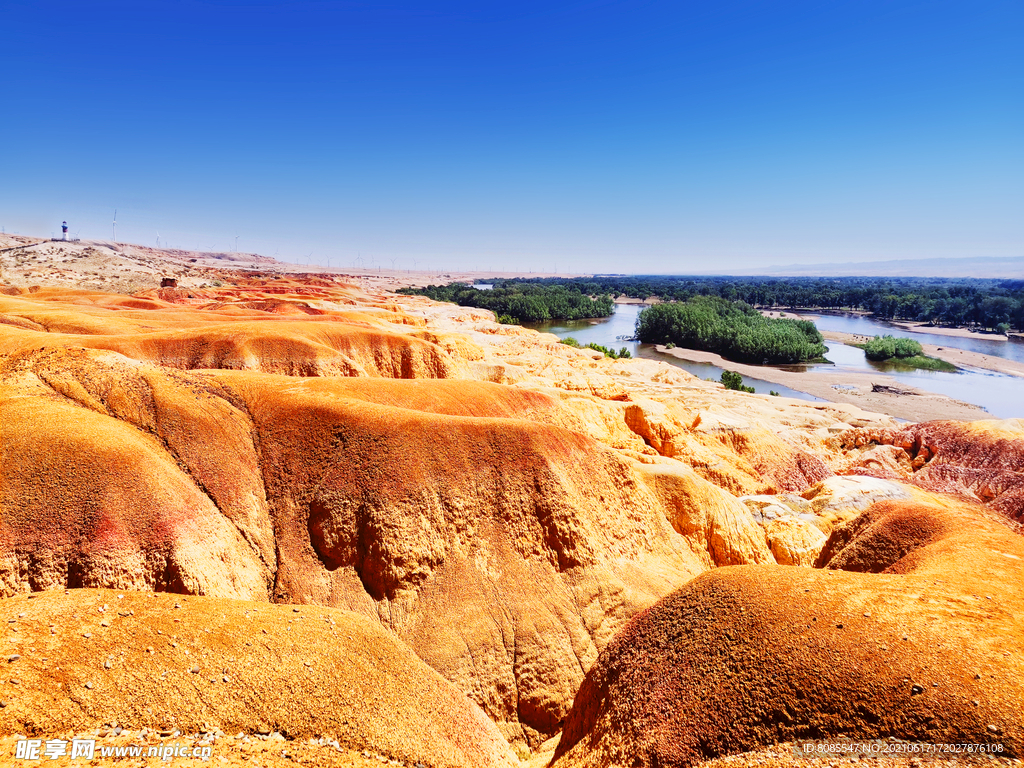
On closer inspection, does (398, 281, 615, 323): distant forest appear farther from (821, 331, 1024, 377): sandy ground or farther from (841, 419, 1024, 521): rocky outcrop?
(841, 419, 1024, 521): rocky outcrop

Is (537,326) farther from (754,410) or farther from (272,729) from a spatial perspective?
(272,729)

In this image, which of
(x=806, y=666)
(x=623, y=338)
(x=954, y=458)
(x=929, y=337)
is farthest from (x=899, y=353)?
(x=806, y=666)

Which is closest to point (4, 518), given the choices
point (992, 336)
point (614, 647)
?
point (614, 647)

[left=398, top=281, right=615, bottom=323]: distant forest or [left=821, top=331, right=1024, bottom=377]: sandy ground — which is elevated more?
[left=398, top=281, right=615, bottom=323]: distant forest

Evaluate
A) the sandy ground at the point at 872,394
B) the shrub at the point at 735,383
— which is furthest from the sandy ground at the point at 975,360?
the shrub at the point at 735,383

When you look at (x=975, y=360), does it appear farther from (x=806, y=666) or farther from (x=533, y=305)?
(x=806, y=666)

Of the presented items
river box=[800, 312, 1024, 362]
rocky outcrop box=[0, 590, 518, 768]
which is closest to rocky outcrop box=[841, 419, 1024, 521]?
rocky outcrop box=[0, 590, 518, 768]
